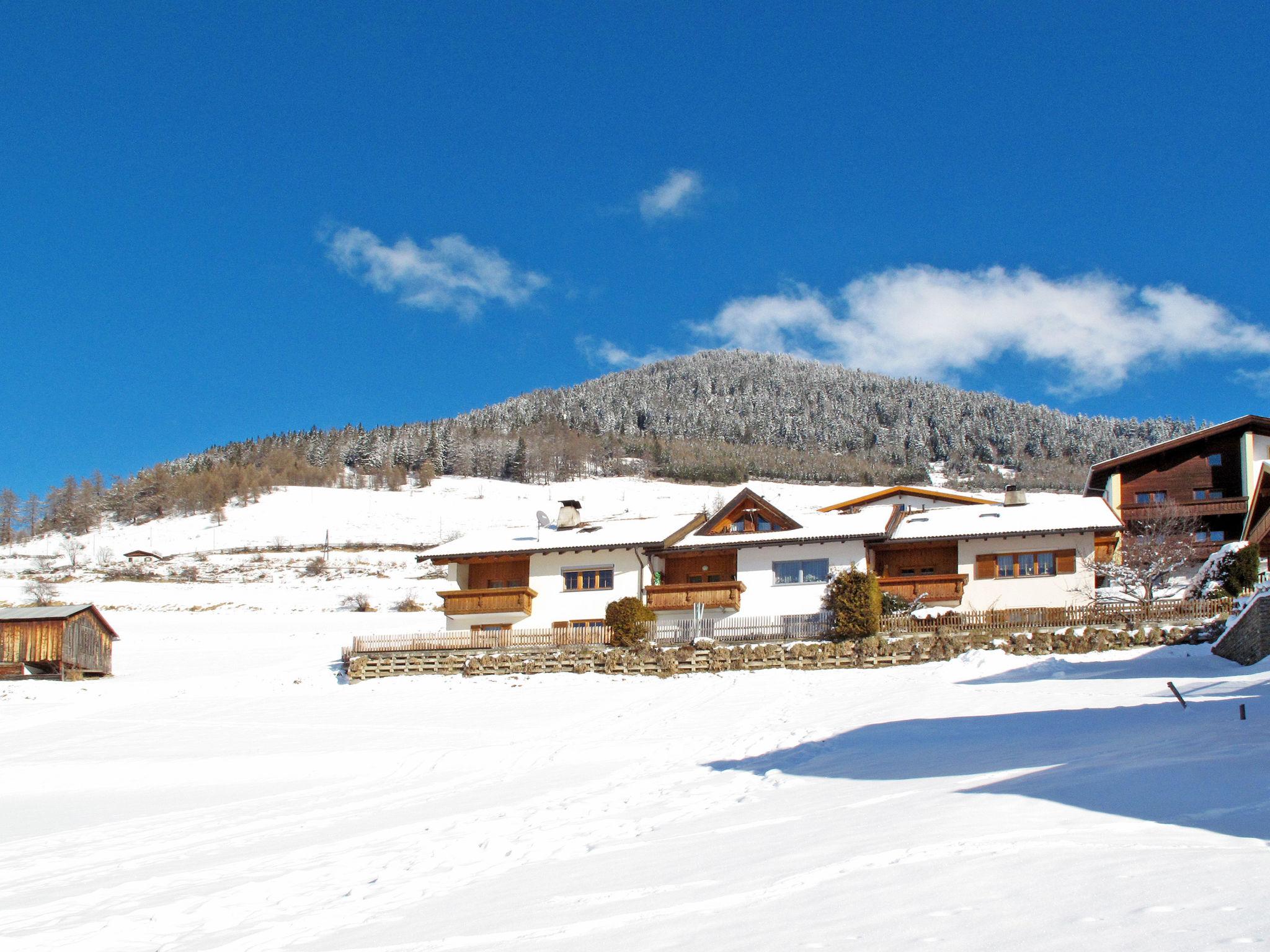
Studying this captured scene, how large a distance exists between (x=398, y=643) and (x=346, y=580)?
140ft

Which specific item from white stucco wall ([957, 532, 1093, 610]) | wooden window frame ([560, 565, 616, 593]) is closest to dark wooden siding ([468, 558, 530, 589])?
wooden window frame ([560, 565, 616, 593])

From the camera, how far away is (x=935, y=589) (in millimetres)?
38094

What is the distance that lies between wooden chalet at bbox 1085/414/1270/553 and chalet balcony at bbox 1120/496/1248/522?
0.03 m

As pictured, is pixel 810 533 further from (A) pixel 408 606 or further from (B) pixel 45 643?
(A) pixel 408 606

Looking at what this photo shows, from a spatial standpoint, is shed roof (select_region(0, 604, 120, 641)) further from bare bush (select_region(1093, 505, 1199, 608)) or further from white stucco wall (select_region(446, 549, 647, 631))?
bare bush (select_region(1093, 505, 1199, 608))

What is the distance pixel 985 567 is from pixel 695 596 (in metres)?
11.5

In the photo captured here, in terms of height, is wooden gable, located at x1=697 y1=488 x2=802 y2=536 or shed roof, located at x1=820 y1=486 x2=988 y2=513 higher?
shed roof, located at x1=820 y1=486 x2=988 y2=513

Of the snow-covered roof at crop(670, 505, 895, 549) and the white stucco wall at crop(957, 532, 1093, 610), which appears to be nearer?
the white stucco wall at crop(957, 532, 1093, 610)

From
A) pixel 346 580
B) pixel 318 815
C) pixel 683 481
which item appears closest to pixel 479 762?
pixel 318 815

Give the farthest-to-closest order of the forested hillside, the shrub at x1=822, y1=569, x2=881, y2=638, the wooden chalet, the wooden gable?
the forested hillside
the wooden chalet
the wooden gable
the shrub at x1=822, y1=569, x2=881, y2=638

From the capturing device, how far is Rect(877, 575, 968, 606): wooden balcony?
37.9 metres

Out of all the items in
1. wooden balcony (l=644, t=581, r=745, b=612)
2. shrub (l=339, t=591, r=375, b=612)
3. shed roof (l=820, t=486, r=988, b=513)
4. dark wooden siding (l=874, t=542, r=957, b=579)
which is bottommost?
shrub (l=339, t=591, r=375, b=612)

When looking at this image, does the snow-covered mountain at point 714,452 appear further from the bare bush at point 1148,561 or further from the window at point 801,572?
the window at point 801,572

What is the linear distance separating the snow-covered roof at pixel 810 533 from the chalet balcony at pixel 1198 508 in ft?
51.5
